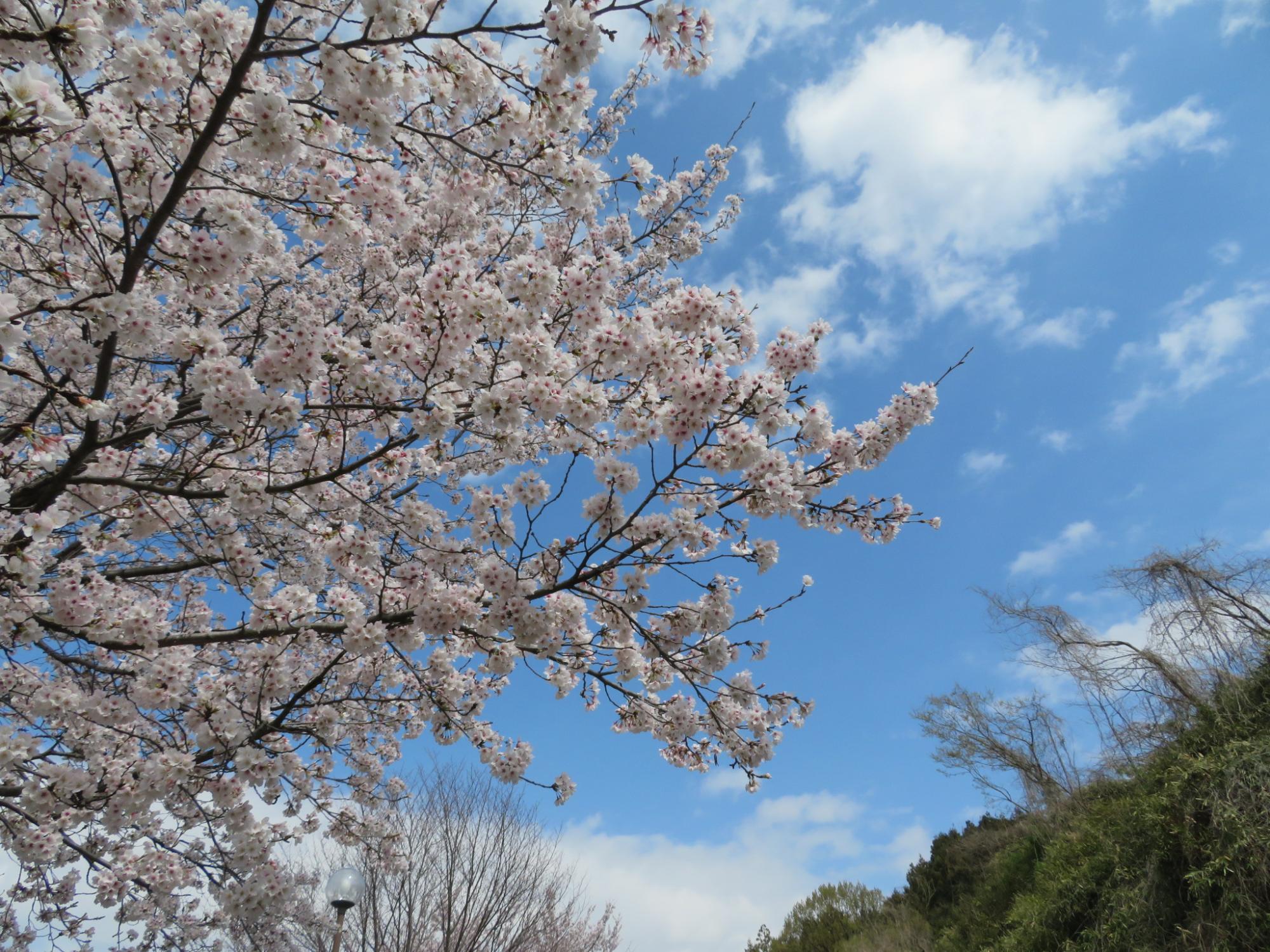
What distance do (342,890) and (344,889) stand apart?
0.02 metres

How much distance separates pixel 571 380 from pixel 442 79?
1570mm

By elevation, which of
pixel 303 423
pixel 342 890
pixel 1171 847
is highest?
pixel 303 423

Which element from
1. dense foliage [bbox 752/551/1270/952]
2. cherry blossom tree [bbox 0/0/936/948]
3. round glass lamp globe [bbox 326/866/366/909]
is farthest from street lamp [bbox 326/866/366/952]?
dense foliage [bbox 752/551/1270/952]

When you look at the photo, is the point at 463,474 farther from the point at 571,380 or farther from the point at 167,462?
the point at 571,380

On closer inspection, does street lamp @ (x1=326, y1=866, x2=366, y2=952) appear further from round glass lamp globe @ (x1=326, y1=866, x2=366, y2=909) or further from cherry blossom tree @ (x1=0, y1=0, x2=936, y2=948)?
cherry blossom tree @ (x1=0, y1=0, x2=936, y2=948)

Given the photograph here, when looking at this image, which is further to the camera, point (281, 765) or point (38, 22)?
point (281, 765)

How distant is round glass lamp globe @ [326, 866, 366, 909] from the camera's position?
6660mm

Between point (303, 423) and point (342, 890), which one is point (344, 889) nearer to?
point (342, 890)

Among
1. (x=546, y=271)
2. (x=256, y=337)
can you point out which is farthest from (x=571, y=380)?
(x=256, y=337)

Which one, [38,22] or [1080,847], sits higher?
[38,22]

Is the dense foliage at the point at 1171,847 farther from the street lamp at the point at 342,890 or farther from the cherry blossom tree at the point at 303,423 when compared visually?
the street lamp at the point at 342,890

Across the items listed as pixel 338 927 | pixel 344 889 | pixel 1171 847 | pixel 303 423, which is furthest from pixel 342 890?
pixel 1171 847

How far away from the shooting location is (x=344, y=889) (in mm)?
6707

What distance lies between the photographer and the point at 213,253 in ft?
9.73
